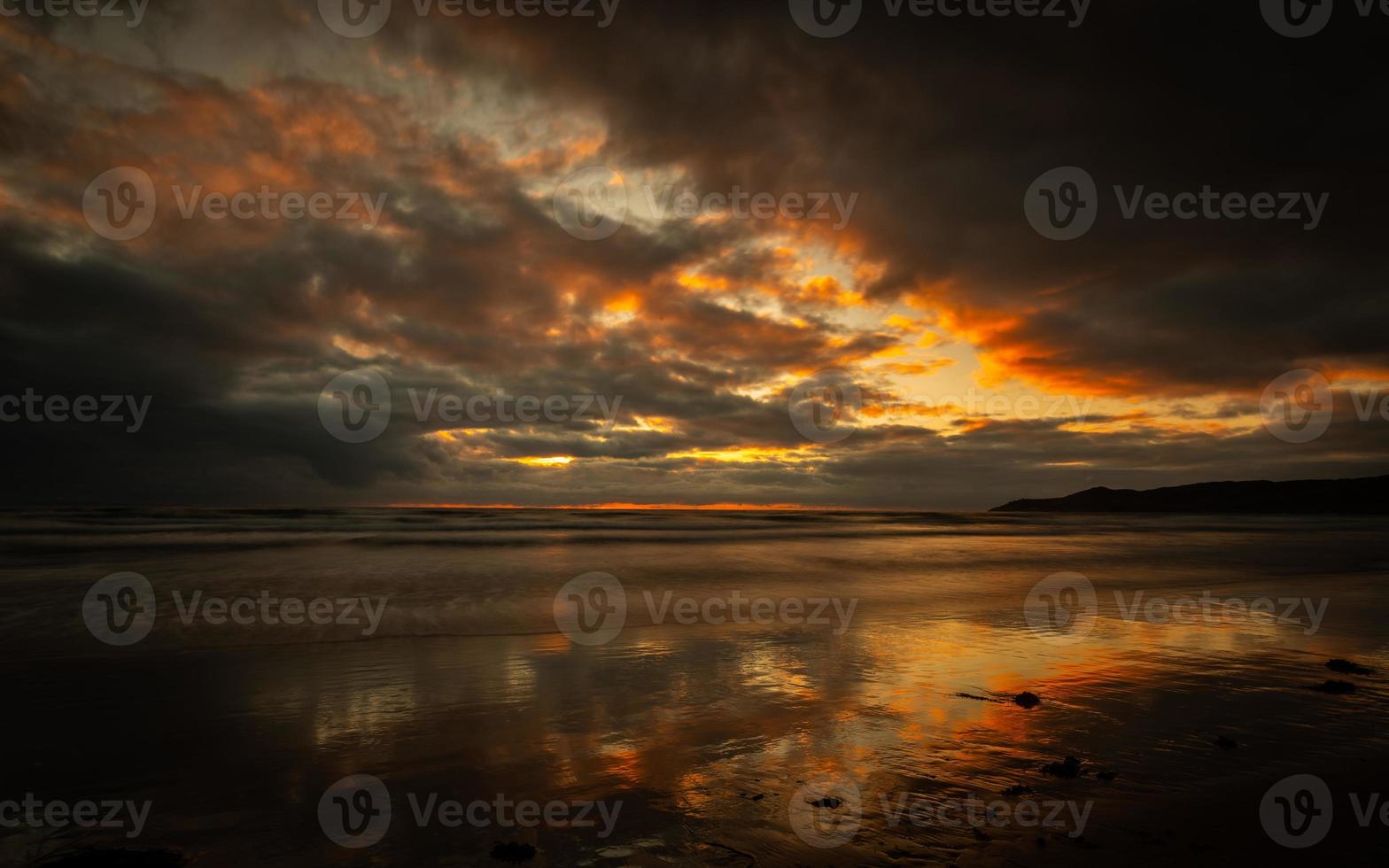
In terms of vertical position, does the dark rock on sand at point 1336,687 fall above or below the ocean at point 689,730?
above

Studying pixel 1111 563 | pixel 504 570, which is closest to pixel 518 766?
pixel 504 570

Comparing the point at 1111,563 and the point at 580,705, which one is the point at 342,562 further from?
the point at 1111,563

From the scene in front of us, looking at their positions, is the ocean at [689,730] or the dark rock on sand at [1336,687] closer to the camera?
the ocean at [689,730]

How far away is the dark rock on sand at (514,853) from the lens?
4703 mm

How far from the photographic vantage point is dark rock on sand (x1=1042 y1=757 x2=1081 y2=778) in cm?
607

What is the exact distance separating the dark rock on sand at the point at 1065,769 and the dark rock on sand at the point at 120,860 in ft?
23.2

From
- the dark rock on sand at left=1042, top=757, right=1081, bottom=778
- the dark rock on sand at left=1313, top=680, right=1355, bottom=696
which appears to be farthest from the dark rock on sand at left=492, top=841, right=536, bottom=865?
the dark rock on sand at left=1313, top=680, right=1355, bottom=696

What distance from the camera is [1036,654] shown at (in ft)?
36.0

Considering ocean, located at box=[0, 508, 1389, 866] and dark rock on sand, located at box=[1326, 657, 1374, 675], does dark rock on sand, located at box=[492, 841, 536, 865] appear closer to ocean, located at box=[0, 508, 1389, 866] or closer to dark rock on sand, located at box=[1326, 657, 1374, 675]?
ocean, located at box=[0, 508, 1389, 866]

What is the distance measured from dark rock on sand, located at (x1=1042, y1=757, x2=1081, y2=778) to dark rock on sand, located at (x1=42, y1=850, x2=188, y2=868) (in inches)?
279

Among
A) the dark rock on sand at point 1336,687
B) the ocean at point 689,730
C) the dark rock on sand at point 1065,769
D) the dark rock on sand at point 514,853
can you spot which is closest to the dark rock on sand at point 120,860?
the ocean at point 689,730

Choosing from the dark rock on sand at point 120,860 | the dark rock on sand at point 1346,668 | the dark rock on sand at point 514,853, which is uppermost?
the dark rock on sand at point 1346,668

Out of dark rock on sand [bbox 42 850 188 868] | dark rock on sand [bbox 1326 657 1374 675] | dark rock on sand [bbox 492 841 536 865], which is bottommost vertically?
dark rock on sand [bbox 42 850 188 868]

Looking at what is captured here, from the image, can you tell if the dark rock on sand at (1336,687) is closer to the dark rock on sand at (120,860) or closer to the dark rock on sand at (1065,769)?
the dark rock on sand at (1065,769)
